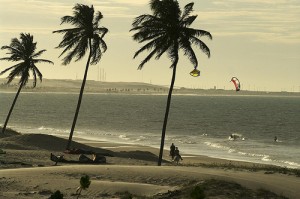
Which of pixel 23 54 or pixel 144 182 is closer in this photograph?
pixel 144 182

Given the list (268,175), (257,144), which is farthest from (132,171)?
(257,144)

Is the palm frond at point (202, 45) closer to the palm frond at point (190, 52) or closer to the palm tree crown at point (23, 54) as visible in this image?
the palm frond at point (190, 52)

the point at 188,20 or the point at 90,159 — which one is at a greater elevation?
the point at 188,20

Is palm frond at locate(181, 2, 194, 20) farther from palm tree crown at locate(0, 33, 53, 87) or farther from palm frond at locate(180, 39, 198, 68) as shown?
palm tree crown at locate(0, 33, 53, 87)

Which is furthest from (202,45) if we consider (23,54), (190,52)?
(23,54)

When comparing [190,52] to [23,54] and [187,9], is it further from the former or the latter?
[23,54]

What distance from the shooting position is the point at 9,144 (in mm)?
52562

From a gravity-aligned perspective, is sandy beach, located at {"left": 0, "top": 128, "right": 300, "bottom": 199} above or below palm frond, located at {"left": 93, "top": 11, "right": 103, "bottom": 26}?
below

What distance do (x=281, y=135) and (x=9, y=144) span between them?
67.8m

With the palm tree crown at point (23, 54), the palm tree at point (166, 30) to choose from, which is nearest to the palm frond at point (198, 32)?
the palm tree at point (166, 30)

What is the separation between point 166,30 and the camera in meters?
40.2

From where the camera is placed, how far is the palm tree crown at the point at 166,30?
131 feet

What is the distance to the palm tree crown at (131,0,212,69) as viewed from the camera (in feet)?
131

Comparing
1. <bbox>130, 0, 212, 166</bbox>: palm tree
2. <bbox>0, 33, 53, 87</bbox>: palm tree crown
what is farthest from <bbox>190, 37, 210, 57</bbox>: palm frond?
<bbox>0, 33, 53, 87</bbox>: palm tree crown
